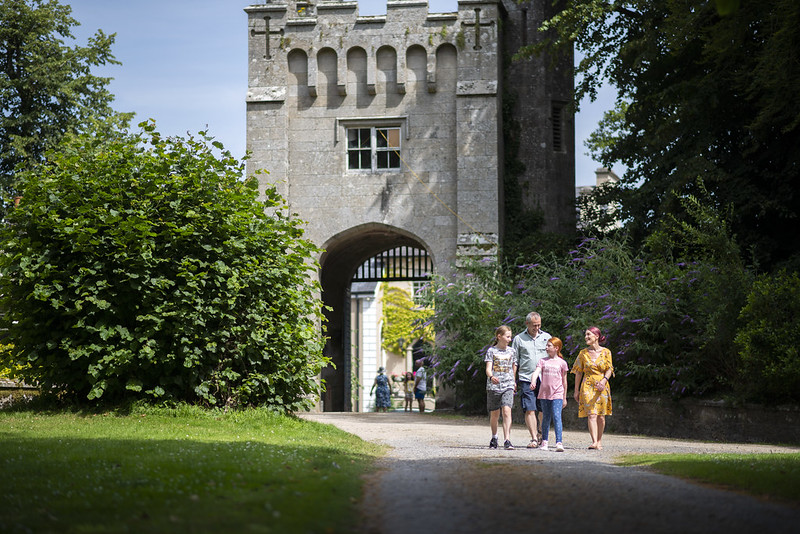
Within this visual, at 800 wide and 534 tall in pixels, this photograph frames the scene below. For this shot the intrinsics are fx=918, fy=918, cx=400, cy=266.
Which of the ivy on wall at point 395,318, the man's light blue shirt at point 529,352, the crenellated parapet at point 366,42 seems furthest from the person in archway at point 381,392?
the ivy on wall at point 395,318

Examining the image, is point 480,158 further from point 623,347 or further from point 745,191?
point 623,347

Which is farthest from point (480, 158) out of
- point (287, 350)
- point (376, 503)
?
point (376, 503)

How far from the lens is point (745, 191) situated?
57.3 feet

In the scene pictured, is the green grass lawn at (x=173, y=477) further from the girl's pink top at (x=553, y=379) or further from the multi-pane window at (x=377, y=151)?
the multi-pane window at (x=377, y=151)

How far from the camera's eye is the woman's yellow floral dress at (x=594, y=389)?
36.7 feet

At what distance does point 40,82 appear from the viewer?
3036cm

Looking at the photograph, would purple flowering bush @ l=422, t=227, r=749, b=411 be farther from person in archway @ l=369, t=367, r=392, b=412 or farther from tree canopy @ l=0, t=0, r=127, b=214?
tree canopy @ l=0, t=0, r=127, b=214

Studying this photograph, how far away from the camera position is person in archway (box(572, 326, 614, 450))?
11.2 meters

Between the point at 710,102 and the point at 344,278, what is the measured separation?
13156 millimetres

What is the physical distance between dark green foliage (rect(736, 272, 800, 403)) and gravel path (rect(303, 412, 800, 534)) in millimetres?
3380

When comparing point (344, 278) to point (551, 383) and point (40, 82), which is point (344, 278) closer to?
point (40, 82)

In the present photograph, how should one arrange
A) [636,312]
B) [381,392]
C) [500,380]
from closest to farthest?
[500,380]
[636,312]
[381,392]

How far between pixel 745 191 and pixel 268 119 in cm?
1144

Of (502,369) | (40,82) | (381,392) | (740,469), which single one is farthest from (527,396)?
(40,82)
